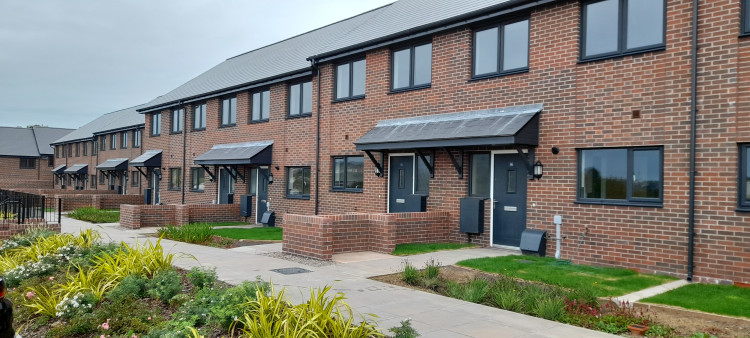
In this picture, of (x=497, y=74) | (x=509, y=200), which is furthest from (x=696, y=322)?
(x=497, y=74)

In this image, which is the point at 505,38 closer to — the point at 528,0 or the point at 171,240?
the point at 528,0

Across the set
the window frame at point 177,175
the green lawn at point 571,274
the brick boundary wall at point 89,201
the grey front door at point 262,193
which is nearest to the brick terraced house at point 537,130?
the green lawn at point 571,274

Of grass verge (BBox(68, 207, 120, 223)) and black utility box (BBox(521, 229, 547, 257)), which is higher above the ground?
black utility box (BBox(521, 229, 547, 257))

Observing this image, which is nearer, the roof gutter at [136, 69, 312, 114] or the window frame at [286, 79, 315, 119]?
the window frame at [286, 79, 315, 119]

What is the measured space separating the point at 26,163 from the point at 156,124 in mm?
38102

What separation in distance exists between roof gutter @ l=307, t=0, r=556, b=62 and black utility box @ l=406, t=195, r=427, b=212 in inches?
169

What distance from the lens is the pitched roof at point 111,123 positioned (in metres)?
37.8

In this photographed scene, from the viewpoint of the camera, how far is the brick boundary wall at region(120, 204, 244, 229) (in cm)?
1820

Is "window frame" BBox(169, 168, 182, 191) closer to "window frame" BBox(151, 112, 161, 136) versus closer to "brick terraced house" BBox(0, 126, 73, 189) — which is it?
"window frame" BBox(151, 112, 161, 136)

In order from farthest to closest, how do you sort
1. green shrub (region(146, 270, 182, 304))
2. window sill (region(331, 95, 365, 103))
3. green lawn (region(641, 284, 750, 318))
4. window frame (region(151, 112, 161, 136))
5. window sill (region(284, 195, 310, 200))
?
1. window frame (region(151, 112, 161, 136))
2. window sill (region(284, 195, 310, 200))
3. window sill (region(331, 95, 365, 103))
4. green shrub (region(146, 270, 182, 304))
5. green lawn (region(641, 284, 750, 318))

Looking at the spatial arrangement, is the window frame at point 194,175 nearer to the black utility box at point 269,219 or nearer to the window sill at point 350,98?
the black utility box at point 269,219

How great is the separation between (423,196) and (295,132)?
682 cm

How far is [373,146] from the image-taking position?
1473cm

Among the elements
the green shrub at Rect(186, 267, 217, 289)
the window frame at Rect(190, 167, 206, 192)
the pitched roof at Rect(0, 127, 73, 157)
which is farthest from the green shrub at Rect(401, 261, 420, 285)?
the pitched roof at Rect(0, 127, 73, 157)
